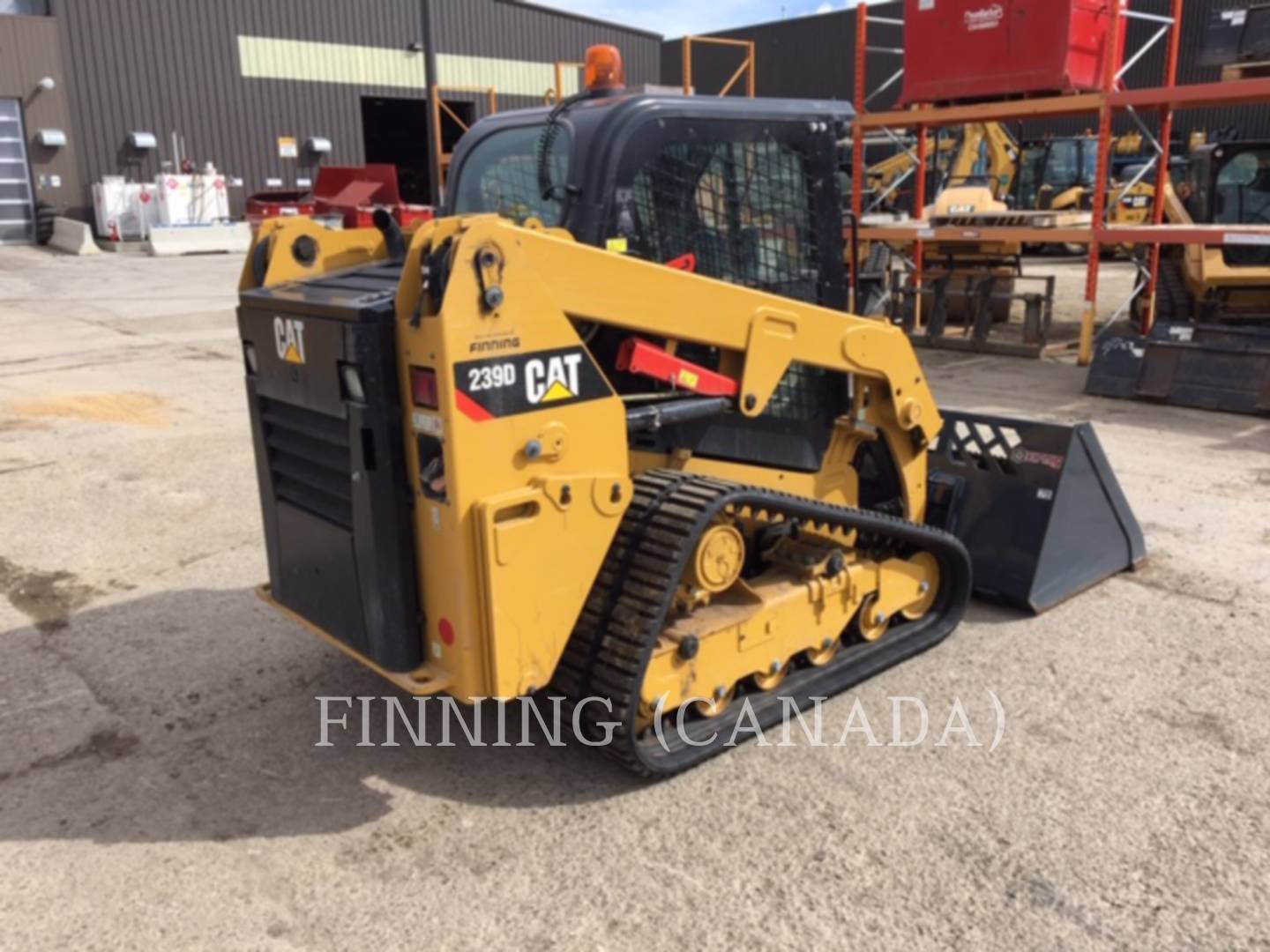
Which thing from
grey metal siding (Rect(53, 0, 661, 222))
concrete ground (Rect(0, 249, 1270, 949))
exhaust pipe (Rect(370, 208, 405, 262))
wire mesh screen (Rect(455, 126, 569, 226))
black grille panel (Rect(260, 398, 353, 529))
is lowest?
concrete ground (Rect(0, 249, 1270, 949))

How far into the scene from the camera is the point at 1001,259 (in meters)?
12.9

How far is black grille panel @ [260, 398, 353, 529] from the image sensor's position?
3322 millimetres

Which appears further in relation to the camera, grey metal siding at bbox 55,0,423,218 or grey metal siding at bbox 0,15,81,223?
grey metal siding at bbox 55,0,423,218

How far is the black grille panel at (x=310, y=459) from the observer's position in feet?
10.9

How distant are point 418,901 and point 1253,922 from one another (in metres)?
2.15

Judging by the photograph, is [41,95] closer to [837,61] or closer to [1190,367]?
[837,61]

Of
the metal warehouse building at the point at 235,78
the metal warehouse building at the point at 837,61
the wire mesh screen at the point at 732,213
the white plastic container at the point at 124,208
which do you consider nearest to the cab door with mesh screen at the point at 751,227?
the wire mesh screen at the point at 732,213

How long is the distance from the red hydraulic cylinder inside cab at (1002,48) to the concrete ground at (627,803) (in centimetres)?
636

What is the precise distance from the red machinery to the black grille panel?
1431cm

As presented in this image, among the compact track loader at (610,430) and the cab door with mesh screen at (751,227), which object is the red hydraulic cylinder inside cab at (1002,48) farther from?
the cab door with mesh screen at (751,227)

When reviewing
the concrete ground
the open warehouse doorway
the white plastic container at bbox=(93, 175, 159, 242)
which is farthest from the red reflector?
the open warehouse doorway

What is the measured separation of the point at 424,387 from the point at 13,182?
2645 centimetres

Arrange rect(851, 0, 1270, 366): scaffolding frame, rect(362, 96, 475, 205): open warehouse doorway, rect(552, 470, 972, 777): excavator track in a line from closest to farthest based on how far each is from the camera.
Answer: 1. rect(552, 470, 972, 777): excavator track
2. rect(851, 0, 1270, 366): scaffolding frame
3. rect(362, 96, 475, 205): open warehouse doorway

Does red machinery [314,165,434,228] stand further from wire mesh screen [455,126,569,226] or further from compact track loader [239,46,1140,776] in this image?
compact track loader [239,46,1140,776]
